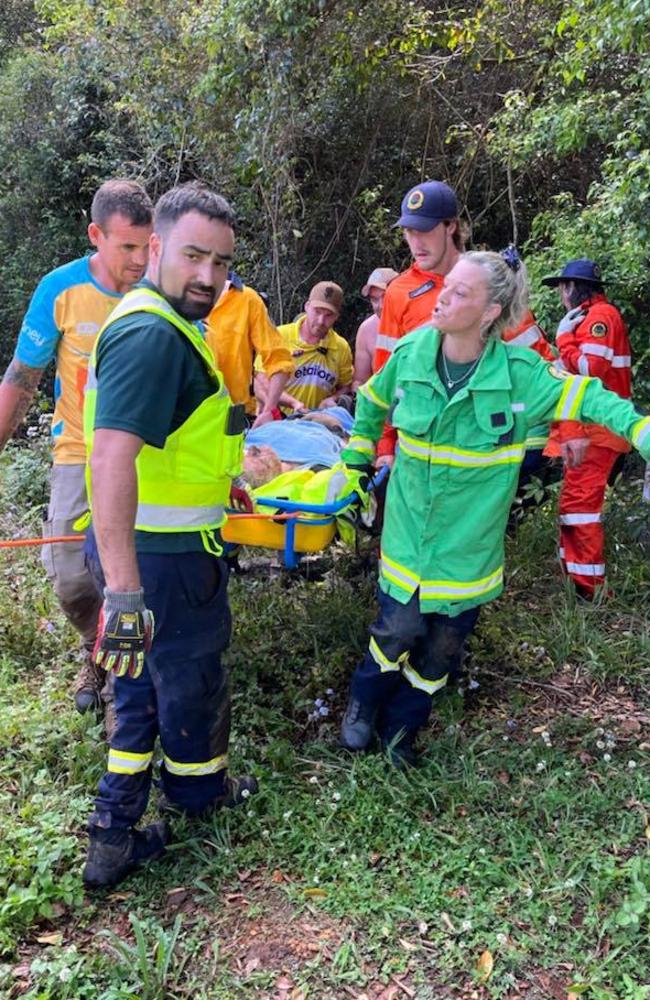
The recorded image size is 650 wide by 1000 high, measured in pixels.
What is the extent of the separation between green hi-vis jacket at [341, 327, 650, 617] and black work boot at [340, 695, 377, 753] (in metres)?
0.56

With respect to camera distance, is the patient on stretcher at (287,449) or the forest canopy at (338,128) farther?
the forest canopy at (338,128)

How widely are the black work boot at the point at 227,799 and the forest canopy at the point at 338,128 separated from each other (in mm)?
3790

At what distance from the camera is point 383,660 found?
3164mm

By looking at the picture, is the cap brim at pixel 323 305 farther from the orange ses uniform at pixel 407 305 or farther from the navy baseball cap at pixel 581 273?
the orange ses uniform at pixel 407 305

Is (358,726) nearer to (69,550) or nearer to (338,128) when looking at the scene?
(69,550)

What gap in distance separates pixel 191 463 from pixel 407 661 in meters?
1.36

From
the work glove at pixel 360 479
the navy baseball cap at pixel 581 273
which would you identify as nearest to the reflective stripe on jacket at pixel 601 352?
the navy baseball cap at pixel 581 273

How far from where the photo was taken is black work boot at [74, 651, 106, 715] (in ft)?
11.7

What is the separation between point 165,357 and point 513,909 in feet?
6.60

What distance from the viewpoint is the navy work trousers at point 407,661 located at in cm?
309

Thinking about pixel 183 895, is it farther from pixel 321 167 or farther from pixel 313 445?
pixel 321 167

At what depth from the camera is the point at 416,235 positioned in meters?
3.68

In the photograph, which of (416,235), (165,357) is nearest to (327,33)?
(416,235)

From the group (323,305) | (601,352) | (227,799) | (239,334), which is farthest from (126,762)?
(323,305)
